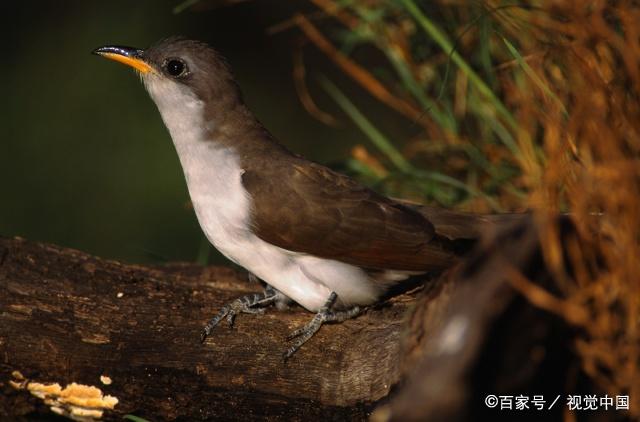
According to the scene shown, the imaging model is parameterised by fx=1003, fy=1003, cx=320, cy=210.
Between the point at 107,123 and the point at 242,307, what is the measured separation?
3731mm

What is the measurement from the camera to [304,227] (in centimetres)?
371

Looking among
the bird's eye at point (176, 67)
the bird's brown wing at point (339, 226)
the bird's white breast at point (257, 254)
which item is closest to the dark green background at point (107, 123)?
the bird's eye at point (176, 67)

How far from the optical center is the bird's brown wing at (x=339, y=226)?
3703 millimetres

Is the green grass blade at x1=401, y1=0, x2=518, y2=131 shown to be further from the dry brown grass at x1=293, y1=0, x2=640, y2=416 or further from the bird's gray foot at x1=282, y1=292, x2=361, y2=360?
the bird's gray foot at x1=282, y1=292, x2=361, y2=360

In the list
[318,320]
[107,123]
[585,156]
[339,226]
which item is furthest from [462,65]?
[107,123]

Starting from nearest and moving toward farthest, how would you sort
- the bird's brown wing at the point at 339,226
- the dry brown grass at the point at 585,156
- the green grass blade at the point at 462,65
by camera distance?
the dry brown grass at the point at 585,156 → the bird's brown wing at the point at 339,226 → the green grass blade at the point at 462,65

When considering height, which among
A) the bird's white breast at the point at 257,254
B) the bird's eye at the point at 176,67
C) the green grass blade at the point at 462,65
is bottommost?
the bird's white breast at the point at 257,254

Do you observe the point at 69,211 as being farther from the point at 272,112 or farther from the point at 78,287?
the point at 78,287

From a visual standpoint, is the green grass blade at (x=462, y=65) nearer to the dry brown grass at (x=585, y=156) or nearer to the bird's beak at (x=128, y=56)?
the dry brown grass at (x=585, y=156)

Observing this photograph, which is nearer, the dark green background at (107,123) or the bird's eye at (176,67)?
the bird's eye at (176,67)

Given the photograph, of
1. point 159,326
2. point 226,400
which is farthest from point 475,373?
point 159,326

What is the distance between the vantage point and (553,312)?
2.66 metres

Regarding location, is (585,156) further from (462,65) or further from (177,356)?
(177,356)

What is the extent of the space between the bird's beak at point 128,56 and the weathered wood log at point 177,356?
954 millimetres
